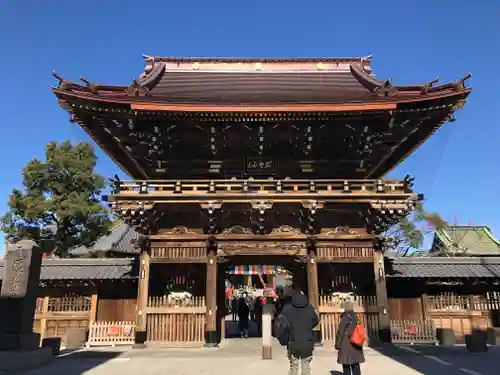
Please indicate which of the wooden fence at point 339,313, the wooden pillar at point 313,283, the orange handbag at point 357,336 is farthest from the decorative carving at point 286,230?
the orange handbag at point 357,336

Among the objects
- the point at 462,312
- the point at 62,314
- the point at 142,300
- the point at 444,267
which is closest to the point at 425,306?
the point at 462,312

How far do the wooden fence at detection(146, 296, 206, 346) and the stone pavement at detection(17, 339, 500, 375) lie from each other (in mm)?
635

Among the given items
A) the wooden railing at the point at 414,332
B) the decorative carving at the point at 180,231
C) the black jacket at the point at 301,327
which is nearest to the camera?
the black jacket at the point at 301,327

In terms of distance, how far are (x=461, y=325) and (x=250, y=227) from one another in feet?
36.2

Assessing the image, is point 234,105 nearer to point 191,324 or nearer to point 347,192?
point 347,192

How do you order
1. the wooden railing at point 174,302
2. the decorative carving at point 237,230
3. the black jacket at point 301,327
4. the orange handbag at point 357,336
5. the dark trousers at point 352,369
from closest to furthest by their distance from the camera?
the black jacket at point 301,327 → the orange handbag at point 357,336 → the dark trousers at point 352,369 → the wooden railing at point 174,302 → the decorative carving at point 237,230

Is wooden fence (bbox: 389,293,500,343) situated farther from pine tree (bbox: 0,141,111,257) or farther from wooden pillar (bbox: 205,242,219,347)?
pine tree (bbox: 0,141,111,257)

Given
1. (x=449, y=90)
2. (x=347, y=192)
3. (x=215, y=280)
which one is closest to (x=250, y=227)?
(x=215, y=280)

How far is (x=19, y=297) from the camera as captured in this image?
11.0 meters

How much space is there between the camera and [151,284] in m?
16.4

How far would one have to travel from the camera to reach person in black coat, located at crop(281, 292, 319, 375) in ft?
22.6

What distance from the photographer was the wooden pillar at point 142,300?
14891 mm

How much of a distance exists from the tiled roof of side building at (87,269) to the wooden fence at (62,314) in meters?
1.08

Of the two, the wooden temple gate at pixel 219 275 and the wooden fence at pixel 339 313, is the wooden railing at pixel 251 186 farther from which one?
the wooden fence at pixel 339 313
